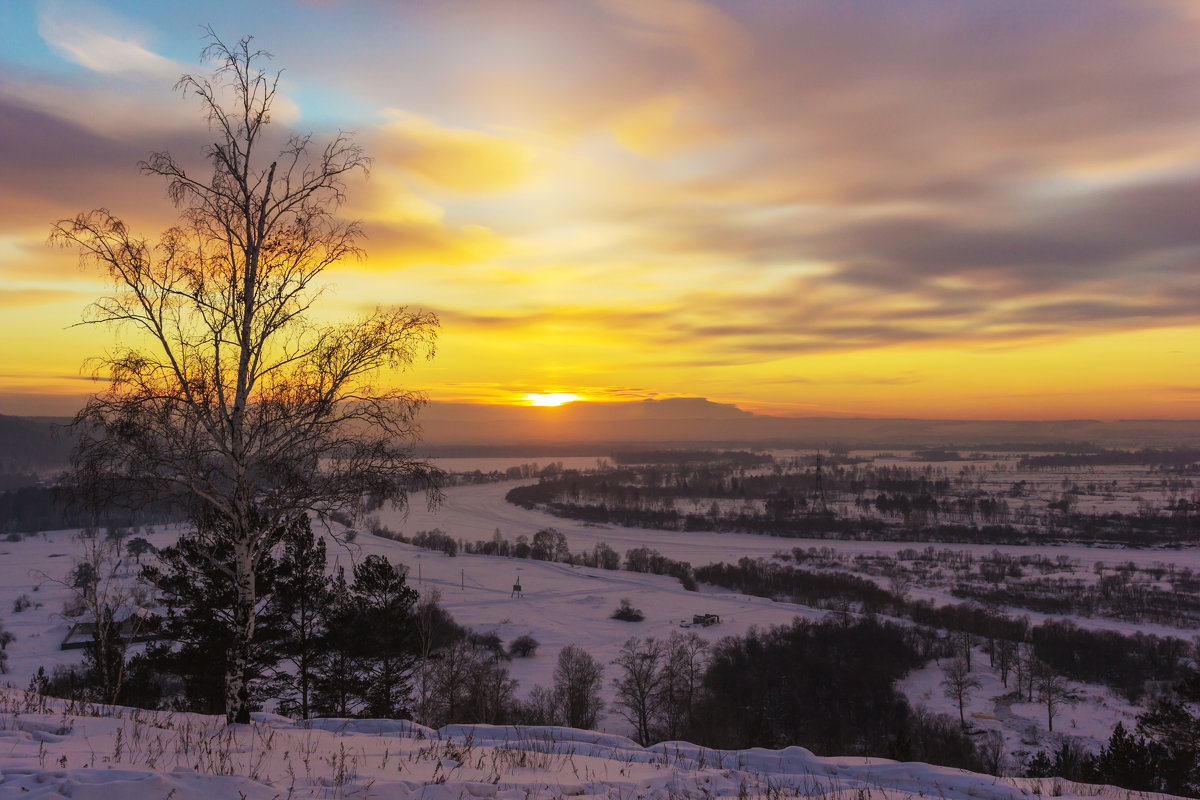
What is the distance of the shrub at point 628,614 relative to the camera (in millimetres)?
51500

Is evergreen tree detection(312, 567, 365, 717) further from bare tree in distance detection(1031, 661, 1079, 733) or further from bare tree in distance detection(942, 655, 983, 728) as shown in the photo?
bare tree in distance detection(1031, 661, 1079, 733)

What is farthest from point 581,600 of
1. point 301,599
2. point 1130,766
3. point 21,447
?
point 21,447

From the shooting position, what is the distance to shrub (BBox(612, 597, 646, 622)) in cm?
5150

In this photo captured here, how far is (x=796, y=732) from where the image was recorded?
114 ft

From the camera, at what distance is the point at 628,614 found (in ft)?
170

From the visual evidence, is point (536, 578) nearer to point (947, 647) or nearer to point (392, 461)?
point (947, 647)

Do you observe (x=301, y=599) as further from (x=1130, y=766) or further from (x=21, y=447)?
(x=21, y=447)

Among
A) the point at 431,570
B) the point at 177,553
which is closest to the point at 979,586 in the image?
the point at 431,570

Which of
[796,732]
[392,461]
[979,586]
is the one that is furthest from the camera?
[979,586]

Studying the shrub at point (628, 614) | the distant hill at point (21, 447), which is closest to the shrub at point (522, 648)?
the shrub at point (628, 614)

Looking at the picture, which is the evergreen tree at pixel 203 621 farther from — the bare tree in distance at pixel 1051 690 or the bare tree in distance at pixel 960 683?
the bare tree in distance at pixel 1051 690

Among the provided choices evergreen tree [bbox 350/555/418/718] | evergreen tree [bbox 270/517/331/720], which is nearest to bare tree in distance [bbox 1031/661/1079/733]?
evergreen tree [bbox 350/555/418/718]

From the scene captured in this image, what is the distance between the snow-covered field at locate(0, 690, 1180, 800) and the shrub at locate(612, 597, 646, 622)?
4503 cm

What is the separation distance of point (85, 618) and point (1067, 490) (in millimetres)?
163441
